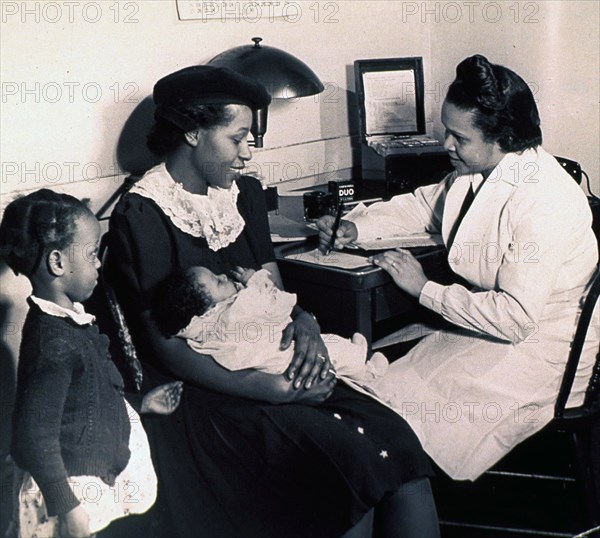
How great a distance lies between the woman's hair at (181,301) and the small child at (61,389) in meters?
0.20

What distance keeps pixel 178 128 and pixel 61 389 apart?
0.79m

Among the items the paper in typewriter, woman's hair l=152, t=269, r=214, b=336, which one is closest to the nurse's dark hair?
woman's hair l=152, t=269, r=214, b=336

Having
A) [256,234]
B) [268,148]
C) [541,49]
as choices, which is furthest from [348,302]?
[541,49]

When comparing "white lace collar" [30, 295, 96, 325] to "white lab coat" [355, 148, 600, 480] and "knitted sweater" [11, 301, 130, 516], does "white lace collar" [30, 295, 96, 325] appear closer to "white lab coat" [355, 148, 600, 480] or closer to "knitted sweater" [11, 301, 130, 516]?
"knitted sweater" [11, 301, 130, 516]

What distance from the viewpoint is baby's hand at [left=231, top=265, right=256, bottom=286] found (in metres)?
2.19

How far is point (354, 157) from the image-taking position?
3467mm

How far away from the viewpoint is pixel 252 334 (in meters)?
1.97

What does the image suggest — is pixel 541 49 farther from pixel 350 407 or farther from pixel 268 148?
pixel 350 407

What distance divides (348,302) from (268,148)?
1.03 metres

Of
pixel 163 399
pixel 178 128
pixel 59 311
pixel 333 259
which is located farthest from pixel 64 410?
pixel 333 259

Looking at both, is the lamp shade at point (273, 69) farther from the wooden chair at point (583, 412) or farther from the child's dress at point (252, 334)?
the wooden chair at point (583, 412)

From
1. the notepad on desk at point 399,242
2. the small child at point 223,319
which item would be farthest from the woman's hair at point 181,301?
the notepad on desk at point 399,242

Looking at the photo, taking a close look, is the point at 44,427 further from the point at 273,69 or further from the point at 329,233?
the point at 273,69

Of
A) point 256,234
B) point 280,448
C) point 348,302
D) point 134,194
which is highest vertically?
point 134,194
